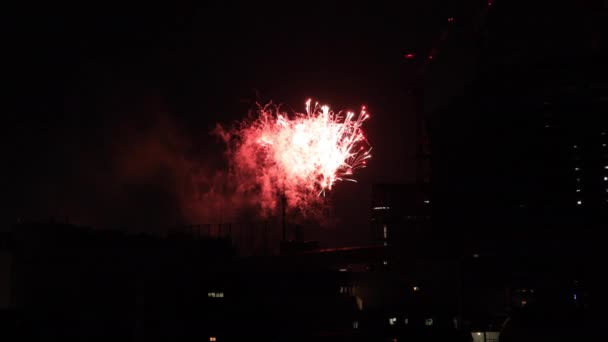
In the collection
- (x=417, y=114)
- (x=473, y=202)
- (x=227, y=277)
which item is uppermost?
(x=417, y=114)

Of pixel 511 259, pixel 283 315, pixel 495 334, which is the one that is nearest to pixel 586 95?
pixel 511 259

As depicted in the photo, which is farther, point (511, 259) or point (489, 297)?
point (511, 259)

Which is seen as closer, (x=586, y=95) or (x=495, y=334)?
(x=495, y=334)

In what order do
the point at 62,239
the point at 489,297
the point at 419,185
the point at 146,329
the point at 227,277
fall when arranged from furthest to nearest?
the point at 419,185 → the point at 489,297 → the point at 227,277 → the point at 62,239 → the point at 146,329

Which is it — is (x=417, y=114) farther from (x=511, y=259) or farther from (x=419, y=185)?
(x=511, y=259)

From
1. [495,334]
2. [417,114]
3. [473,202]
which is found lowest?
[495,334]

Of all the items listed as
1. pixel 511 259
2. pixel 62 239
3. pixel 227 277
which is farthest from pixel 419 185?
A: pixel 62 239

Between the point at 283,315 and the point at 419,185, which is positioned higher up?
the point at 419,185

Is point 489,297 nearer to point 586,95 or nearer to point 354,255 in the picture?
point 354,255

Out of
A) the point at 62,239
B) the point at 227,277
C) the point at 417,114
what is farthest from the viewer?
the point at 417,114
